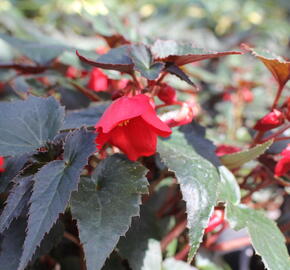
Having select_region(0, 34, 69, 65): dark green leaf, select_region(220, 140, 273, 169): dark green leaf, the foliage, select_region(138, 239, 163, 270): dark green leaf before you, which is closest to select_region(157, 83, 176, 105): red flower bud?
the foliage

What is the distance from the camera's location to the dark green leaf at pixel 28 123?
1.77ft

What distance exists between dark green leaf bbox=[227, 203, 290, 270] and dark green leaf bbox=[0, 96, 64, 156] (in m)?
0.28

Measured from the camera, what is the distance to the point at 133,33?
104 centimetres

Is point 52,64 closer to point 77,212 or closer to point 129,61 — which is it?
point 129,61

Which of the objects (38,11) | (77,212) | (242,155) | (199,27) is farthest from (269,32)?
(77,212)

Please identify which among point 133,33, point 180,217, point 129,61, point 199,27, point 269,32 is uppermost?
point 129,61

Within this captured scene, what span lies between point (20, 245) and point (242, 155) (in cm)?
34

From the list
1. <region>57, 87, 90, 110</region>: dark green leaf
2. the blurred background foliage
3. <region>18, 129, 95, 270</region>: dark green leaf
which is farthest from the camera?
the blurred background foliage

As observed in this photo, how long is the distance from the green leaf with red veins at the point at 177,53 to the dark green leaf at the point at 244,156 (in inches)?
5.7

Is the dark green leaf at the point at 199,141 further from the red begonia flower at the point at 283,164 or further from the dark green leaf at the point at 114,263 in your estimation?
the dark green leaf at the point at 114,263

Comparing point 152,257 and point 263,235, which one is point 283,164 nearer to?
point 263,235

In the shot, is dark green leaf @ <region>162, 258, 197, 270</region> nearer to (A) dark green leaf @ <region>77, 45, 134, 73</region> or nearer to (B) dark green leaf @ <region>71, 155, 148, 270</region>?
(B) dark green leaf @ <region>71, 155, 148, 270</region>

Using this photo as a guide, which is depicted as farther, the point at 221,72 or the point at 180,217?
the point at 221,72

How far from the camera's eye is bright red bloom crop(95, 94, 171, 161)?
52cm
